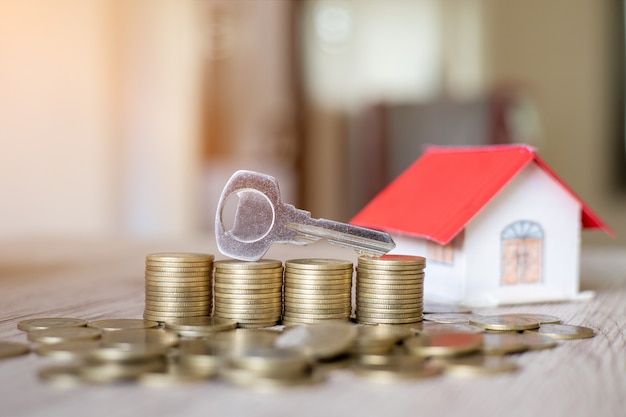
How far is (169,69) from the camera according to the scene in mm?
5496

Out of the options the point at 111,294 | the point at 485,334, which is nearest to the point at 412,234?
the point at 485,334

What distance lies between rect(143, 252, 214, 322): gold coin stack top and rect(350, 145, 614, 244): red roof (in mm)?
435

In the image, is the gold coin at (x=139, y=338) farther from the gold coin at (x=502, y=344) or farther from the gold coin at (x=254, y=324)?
the gold coin at (x=502, y=344)

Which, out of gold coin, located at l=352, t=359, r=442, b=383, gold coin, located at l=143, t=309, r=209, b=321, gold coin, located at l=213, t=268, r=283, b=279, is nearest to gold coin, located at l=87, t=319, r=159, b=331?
gold coin, located at l=143, t=309, r=209, b=321

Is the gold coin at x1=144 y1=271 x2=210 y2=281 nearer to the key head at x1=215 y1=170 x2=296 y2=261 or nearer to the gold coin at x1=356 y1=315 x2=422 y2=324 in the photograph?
the key head at x1=215 y1=170 x2=296 y2=261

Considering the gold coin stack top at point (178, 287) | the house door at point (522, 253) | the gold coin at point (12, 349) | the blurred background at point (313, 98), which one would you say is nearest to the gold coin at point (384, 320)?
the gold coin stack top at point (178, 287)

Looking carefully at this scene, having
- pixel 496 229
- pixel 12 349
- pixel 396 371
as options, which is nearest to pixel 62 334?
pixel 12 349

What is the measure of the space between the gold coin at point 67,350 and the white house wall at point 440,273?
2.41 ft

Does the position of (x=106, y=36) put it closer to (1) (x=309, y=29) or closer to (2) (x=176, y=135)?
(2) (x=176, y=135)

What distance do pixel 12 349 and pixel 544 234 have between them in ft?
3.30

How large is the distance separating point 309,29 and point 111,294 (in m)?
4.89

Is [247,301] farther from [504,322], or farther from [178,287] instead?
[504,322]

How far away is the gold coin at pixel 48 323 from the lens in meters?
1.10

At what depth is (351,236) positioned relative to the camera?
4.06 ft
